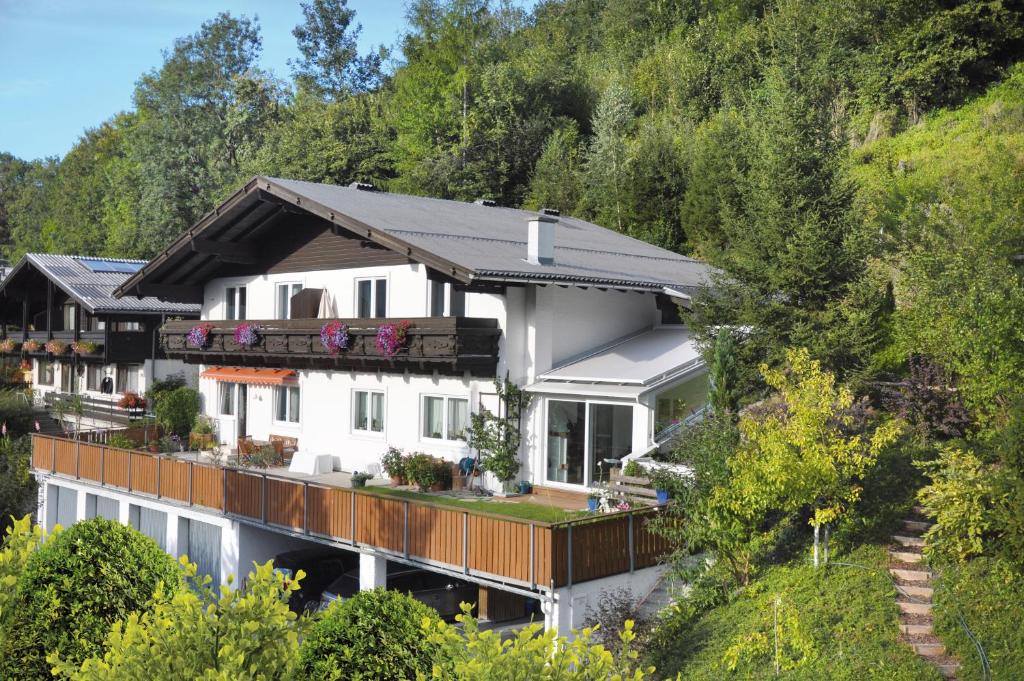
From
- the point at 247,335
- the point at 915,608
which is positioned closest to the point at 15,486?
the point at 247,335

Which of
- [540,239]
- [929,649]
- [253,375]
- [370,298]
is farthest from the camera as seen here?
[253,375]

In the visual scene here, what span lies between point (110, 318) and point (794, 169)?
3182 centimetres

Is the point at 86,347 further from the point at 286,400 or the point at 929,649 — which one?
the point at 929,649

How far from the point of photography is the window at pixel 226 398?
102 ft

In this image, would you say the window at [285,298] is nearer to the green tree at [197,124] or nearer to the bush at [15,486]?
the bush at [15,486]

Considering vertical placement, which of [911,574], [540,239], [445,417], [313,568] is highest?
[540,239]

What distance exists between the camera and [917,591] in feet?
44.1

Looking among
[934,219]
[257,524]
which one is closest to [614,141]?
[934,219]

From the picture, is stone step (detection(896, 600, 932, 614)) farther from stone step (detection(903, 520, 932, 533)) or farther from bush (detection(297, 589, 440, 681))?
bush (detection(297, 589, 440, 681))

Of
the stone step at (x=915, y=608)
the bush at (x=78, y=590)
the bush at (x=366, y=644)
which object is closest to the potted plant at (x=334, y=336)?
the bush at (x=78, y=590)

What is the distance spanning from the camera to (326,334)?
24.3 meters

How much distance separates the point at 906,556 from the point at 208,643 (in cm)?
A: 1091

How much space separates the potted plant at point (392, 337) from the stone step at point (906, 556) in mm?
11640

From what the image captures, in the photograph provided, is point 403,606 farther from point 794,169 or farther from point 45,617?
point 794,169
